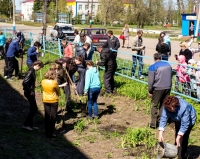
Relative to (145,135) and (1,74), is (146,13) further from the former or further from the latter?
(145,135)

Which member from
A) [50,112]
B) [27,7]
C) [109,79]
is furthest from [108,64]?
[27,7]

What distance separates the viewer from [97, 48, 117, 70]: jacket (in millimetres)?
10438

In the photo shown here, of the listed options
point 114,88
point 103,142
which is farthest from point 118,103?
point 103,142

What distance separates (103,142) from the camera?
7.38 metres

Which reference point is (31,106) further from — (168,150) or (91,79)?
(168,150)

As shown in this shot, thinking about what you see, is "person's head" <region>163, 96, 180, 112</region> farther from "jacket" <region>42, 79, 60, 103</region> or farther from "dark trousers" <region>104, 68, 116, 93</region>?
"dark trousers" <region>104, 68, 116, 93</region>

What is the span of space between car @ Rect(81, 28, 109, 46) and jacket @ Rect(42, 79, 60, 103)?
15365 millimetres

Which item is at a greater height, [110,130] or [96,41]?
[96,41]

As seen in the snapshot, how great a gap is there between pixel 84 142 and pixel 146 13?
4514cm

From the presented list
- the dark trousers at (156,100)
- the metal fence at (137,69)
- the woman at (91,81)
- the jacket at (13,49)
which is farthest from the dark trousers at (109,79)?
the jacket at (13,49)

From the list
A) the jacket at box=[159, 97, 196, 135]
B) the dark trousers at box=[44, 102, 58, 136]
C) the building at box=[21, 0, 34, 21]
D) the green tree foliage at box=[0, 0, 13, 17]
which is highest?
the building at box=[21, 0, 34, 21]

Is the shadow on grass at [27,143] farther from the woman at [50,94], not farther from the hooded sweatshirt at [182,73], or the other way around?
the hooded sweatshirt at [182,73]

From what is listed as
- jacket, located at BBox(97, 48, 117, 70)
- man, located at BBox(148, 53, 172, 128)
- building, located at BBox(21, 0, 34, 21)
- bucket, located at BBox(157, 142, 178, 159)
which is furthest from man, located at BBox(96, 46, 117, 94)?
building, located at BBox(21, 0, 34, 21)

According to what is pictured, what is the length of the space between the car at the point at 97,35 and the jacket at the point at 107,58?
1182 centimetres
